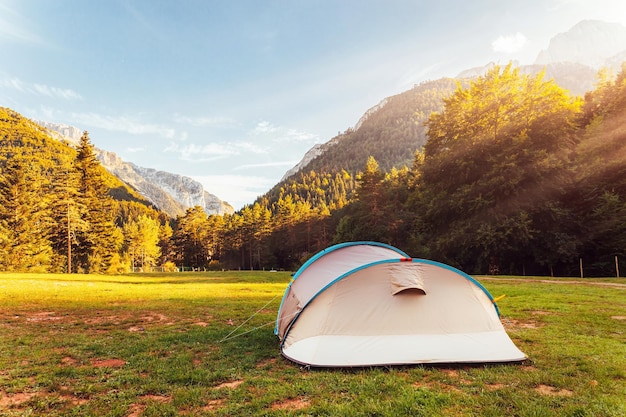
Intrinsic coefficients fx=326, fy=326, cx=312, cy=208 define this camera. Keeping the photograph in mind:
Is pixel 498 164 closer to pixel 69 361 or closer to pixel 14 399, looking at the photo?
pixel 69 361

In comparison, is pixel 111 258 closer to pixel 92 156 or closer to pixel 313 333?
pixel 92 156

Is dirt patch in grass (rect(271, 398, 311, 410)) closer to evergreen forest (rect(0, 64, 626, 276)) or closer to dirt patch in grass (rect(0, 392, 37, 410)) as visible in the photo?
dirt patch in grass (rect(0, 392, 37, 410))

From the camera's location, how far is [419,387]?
468cm

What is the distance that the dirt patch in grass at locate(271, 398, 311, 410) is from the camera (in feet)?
13.6

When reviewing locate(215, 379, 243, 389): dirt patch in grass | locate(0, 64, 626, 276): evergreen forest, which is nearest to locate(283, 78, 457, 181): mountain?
locate(0, 64, 626, 276): evergreen forest

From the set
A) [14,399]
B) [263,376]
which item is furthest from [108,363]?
[263,376]

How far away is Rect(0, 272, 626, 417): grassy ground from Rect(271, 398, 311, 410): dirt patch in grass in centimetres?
1

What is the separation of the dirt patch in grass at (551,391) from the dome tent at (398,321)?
103cm

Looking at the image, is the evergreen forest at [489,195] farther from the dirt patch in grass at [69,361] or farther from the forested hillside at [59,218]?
the dirt patch in grass at [69,361]

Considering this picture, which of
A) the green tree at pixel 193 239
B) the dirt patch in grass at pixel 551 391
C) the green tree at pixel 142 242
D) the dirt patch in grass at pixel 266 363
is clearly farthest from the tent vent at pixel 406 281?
the green tree at pixel 193 239

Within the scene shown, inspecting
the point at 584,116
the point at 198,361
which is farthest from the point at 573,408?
the point at 584,116

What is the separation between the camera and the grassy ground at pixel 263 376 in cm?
411

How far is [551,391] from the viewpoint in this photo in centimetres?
450

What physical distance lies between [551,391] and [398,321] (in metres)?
2.37
